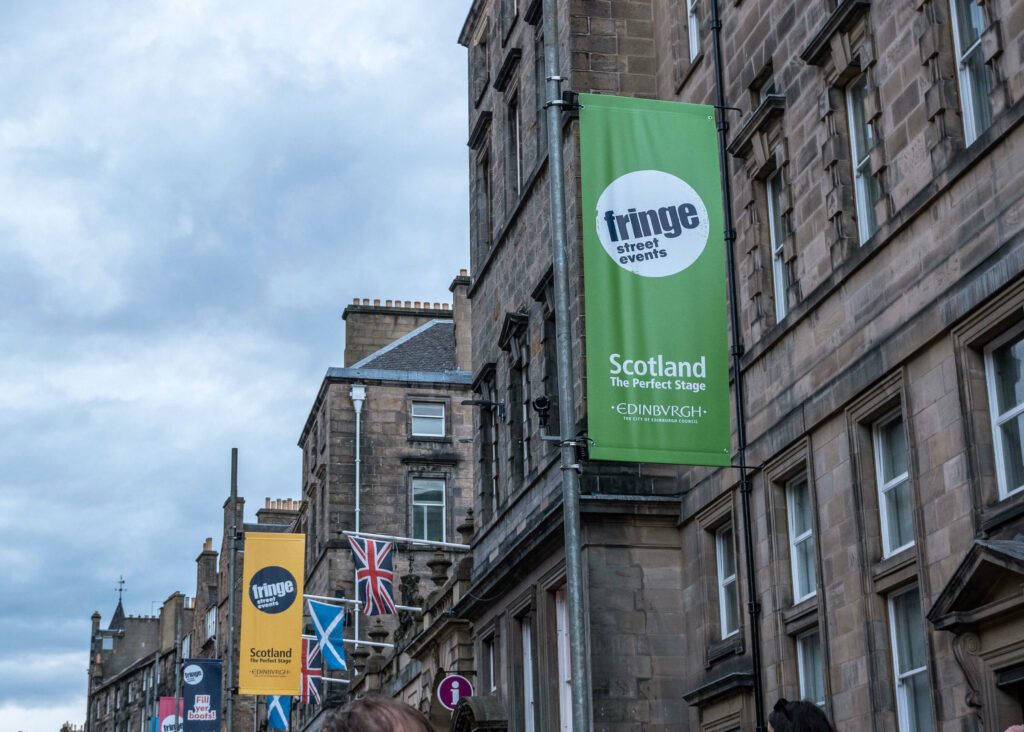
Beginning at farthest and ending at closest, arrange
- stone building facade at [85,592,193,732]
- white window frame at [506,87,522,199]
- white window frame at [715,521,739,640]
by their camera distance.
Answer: stone building facade at [85,592,193,732]
white window frame at [506,87,522,199]
white window frame at [715,521,739,640]

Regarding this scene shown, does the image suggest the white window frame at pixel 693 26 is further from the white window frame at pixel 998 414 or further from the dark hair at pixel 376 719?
the dark hair at pixel 376 719

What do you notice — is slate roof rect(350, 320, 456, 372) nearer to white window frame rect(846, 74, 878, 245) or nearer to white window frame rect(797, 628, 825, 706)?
white window frame rect(797, 628, 825, 706)

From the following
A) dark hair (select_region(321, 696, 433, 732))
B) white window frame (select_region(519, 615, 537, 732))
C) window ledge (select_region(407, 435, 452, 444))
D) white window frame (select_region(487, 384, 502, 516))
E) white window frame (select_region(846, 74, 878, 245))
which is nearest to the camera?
dark hair (select_region(321, 696, 433, 732))

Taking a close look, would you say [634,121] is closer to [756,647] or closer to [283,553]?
[756,647]

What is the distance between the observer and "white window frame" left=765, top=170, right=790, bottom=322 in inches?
734

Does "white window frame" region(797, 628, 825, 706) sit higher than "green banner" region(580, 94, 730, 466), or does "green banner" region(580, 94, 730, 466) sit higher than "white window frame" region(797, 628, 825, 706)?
"green banner" region(580, 94, 730, 466)

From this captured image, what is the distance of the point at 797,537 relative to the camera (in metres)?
17.9

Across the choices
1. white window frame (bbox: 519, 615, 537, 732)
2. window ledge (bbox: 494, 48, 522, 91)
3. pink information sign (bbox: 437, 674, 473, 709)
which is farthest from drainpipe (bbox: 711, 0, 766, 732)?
pink information sign (bbox: 437, 674, 473, 709)

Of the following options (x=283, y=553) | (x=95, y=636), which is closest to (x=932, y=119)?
(x=283, y=553)

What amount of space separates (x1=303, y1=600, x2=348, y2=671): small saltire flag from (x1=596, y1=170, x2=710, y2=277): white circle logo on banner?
882 inches

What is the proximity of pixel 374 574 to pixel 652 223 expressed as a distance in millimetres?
19779

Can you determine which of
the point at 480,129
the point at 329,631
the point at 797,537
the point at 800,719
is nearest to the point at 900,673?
the point at 797,537

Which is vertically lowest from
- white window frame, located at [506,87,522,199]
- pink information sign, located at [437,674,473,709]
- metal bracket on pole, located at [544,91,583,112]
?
pink information sign, located at [437,674,473,709]

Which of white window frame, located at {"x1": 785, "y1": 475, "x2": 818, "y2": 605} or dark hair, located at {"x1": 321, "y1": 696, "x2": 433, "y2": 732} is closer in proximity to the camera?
dark hair, located at {"x1": 321, "y1": 696, "x2": 433, "y2": 732}
